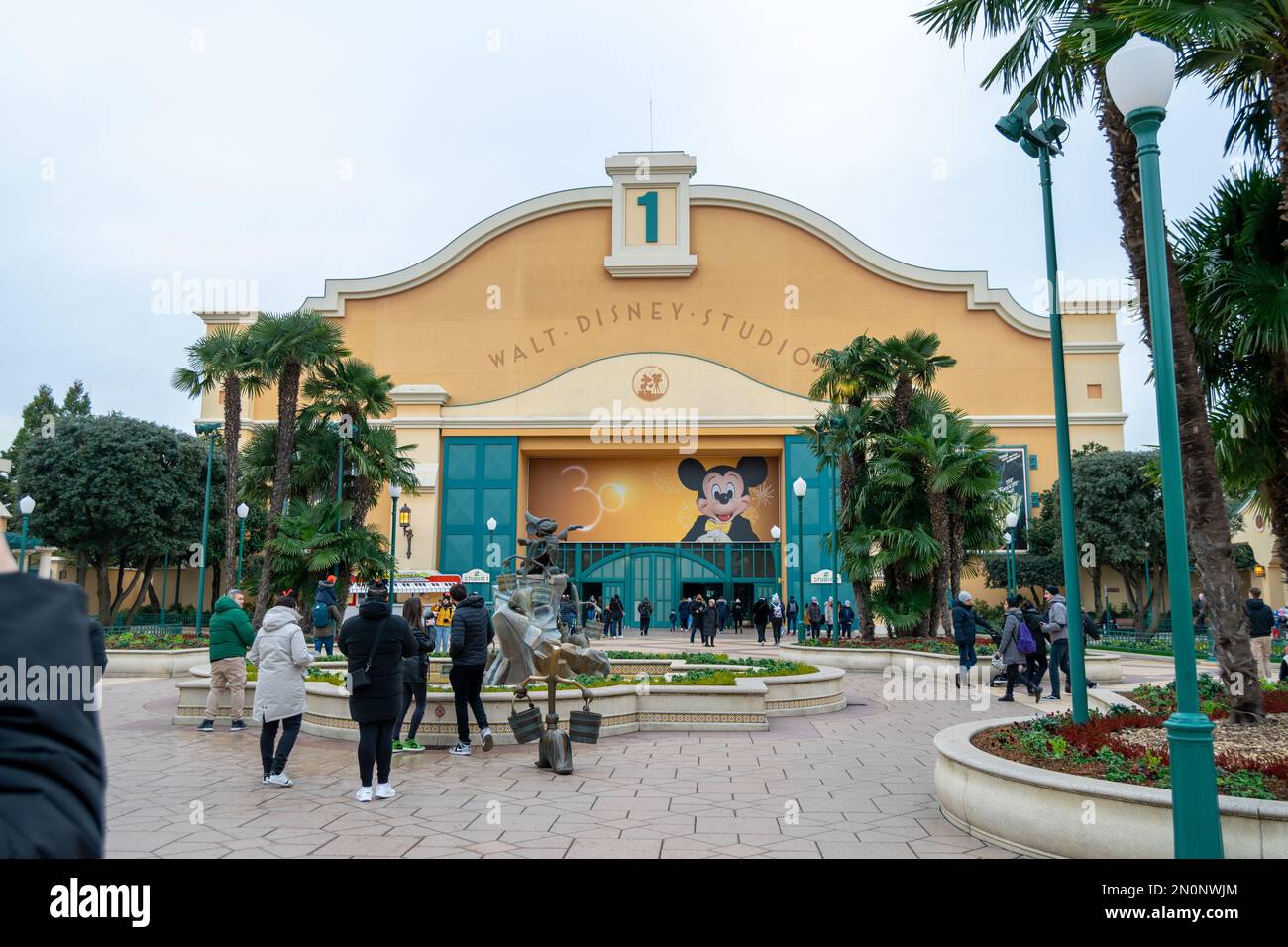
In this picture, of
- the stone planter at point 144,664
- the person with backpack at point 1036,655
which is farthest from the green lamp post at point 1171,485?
the stone planter at point 144,664

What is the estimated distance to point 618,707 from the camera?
1183 centimetres

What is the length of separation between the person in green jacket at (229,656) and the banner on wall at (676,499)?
98.2ft

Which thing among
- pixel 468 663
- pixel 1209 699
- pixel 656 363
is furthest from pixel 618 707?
pixel 656 363

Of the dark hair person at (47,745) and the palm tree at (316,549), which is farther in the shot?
the palm tree at (316,549)

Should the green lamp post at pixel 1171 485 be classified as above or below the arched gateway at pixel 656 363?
below

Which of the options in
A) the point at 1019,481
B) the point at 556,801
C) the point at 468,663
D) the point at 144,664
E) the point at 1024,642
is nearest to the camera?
Result: the point at 556,801

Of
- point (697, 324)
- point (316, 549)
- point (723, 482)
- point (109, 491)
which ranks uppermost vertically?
point (697, 324)

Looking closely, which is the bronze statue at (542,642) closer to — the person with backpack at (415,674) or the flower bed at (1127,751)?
the person with backpack at (415,674)

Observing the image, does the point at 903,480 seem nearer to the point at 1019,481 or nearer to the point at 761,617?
the point at 761,617

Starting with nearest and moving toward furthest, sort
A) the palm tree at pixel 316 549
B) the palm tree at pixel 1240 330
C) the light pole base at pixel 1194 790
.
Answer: the light pole base at pixel 1194 790 → the palm tree at pixel 1240 330 → the palm tree at pixel 316 549

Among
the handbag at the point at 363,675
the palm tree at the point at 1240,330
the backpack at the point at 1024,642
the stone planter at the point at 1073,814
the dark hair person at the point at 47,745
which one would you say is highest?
the palm tree at the point at 1240,330

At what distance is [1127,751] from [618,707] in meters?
6.51

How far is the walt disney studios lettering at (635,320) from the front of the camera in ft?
140

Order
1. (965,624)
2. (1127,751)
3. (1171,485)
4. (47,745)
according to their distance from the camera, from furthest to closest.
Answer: (965,624) < (1127,751) < (1171,485) < (47,745)
